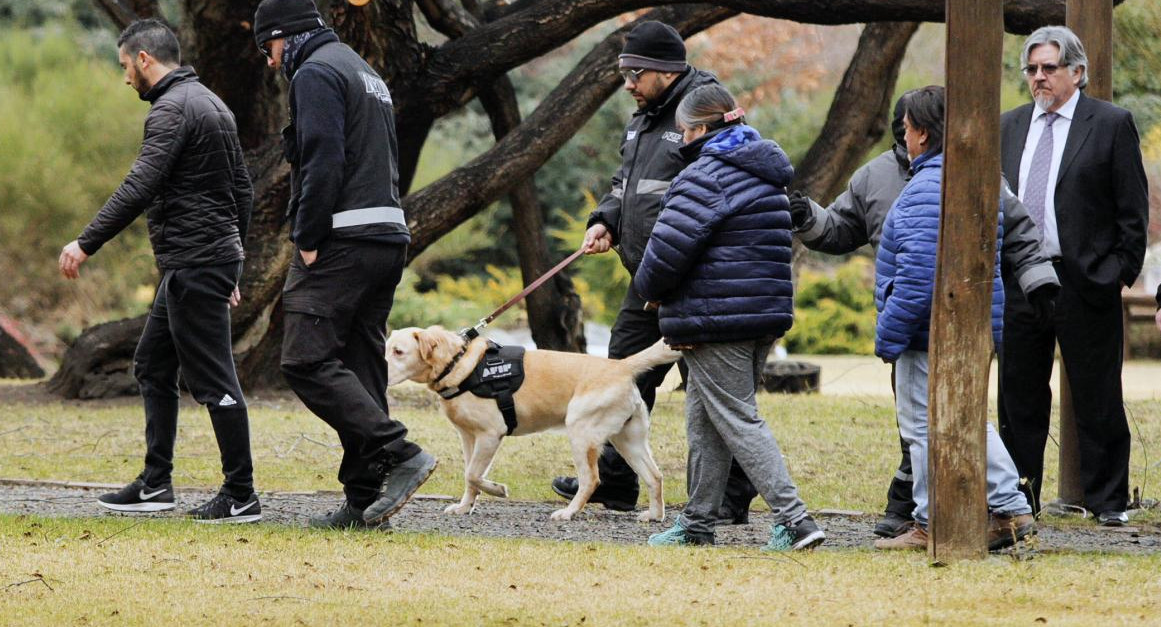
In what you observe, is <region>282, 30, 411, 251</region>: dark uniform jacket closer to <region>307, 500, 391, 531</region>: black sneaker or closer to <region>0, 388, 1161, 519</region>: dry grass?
<region>307, 500, 391, 531</region>: black sneaker

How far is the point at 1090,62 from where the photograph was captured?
771 cm

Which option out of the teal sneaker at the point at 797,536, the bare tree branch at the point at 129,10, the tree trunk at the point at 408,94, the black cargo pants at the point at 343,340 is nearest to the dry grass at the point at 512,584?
the teal sneaker at the point at 797,536

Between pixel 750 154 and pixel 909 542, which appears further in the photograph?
pixel 909 542

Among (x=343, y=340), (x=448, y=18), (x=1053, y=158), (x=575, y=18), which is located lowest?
(x=343, y=340)

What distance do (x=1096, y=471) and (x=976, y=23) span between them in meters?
2.83

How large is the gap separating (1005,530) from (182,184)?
384 cm

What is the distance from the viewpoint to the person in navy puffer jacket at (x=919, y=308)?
231 inches

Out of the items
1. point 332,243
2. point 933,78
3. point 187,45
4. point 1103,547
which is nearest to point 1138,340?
point 933,78

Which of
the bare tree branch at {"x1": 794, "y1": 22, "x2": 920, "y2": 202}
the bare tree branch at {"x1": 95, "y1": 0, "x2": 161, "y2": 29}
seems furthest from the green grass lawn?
the bare tree branch at {"x1": 95, "y1": 0, "x2": 161, "y2": 29}

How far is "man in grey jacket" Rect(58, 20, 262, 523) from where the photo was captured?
22.2 feet

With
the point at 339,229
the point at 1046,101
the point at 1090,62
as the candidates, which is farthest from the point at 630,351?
the point at 1090,62

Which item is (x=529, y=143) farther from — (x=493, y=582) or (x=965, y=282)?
(x=493, y=582)

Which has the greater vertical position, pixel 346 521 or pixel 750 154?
pixel 750 154

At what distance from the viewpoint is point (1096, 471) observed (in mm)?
7328
